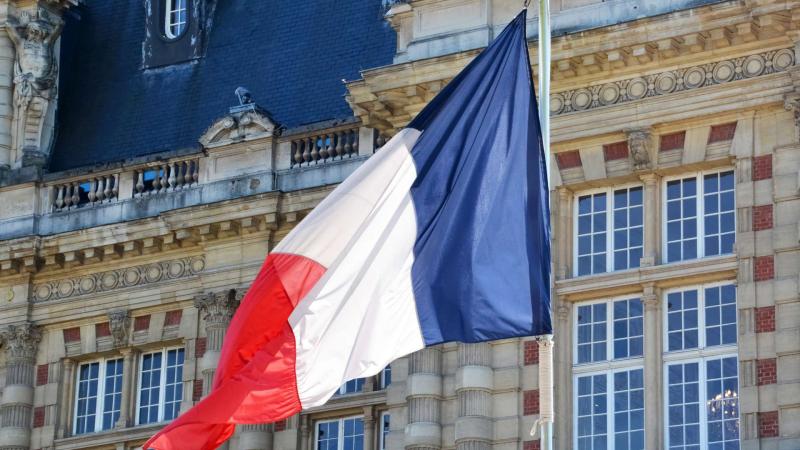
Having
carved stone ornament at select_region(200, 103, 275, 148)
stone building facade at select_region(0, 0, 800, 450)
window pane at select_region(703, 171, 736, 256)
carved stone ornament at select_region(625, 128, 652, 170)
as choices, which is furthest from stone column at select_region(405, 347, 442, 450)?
carved stone ornament at select_region(200, 103, 275, 148)

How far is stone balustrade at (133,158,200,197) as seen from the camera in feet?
126

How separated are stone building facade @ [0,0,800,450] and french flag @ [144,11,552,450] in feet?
22.8

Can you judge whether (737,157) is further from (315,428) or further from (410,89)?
(315,428)

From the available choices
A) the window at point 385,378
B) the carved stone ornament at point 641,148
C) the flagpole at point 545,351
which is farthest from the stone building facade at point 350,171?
the flagpole at point 545,351

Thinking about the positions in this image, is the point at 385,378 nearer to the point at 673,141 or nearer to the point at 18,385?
the point at 673,141

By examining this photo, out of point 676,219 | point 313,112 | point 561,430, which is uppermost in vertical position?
point 313,112

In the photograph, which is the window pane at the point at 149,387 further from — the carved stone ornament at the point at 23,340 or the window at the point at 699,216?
the window at the point at 699,216

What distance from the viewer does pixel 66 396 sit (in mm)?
38562

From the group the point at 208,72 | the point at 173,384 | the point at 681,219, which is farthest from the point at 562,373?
the point at 208,72

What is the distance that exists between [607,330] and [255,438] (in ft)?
19.0

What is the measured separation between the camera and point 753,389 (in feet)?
103

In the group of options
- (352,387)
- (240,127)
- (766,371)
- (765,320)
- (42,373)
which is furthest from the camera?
(42,373)

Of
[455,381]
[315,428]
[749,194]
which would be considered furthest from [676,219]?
[315,428]

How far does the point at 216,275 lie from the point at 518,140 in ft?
40.8
